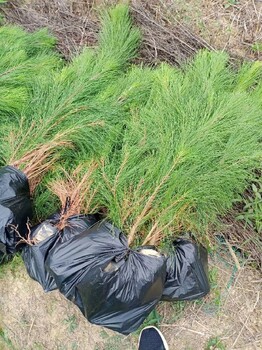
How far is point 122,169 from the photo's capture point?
4.88ft

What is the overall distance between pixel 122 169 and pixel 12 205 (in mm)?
489

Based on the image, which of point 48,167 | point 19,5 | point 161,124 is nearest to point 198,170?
point 161,124

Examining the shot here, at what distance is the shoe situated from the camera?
1685 mm

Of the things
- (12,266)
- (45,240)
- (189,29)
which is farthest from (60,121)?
(189,29)

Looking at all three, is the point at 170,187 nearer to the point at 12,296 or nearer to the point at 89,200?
the point at 89,200

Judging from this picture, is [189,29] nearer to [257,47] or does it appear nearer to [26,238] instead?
[257,47]

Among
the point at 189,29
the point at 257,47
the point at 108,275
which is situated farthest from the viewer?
the point at 189,29

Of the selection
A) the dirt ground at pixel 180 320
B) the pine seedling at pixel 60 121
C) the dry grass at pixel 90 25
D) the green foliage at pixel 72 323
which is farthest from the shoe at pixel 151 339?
the dry grass at pixel 90 25

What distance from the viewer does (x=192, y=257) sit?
154 cm

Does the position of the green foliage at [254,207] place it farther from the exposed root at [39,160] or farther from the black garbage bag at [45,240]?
the exposed root at [39,160]

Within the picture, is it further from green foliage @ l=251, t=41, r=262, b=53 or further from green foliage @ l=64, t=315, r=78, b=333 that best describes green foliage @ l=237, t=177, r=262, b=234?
green foliage @ l=64, t=315, r=78, b=333

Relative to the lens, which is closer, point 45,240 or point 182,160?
point 182,160

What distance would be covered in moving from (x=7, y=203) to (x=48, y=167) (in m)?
0.24

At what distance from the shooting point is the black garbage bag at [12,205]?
5.01 feet
